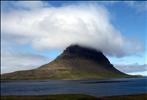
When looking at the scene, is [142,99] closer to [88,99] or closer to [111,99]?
[111,99]

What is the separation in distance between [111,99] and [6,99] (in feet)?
91.1

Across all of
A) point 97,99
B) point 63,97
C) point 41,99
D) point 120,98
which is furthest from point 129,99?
point 41,99

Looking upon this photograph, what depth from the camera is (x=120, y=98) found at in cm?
8056

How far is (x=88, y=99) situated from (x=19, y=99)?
58.4 ft

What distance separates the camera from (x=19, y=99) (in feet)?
252

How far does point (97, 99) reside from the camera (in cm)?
7719

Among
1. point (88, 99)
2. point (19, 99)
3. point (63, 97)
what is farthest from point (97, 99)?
point (19, 99)

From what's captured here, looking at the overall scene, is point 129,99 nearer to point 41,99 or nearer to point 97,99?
point 97,99

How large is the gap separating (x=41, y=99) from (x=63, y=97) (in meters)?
6.07

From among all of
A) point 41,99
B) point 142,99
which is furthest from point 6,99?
point 142,99

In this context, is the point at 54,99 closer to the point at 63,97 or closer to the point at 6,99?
the point at 63,97

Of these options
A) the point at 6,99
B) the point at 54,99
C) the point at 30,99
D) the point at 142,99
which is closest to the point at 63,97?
the point at 54,99

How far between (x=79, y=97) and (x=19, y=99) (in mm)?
15558

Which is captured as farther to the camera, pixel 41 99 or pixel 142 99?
pixel 142 99
